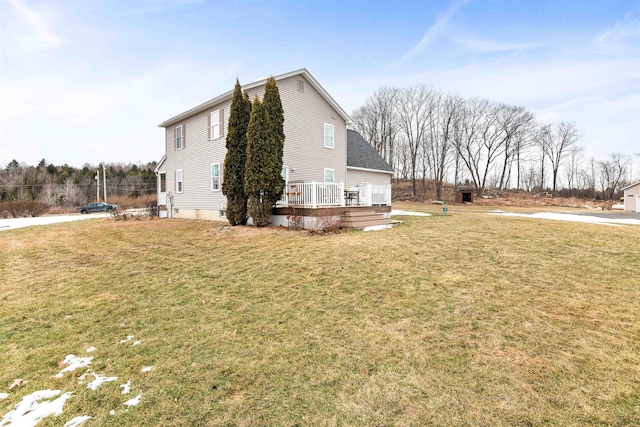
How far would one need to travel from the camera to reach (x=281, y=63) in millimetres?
18000

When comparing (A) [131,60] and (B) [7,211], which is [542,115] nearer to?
(A) [131,60]

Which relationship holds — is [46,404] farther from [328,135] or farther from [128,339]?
[328,135]

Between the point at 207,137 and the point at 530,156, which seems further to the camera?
the point at 530,156

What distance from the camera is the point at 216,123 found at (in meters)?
15.0

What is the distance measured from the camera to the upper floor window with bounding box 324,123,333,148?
16.3 meters

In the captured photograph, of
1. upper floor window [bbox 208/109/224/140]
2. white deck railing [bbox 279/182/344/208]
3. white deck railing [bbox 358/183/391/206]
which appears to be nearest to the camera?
white deck railing [bbox 279/182/344/208]

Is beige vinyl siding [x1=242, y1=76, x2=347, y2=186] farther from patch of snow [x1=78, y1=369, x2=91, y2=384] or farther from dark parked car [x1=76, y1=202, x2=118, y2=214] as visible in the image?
dark parked car [x1=76, y1=202, x2=118, y2=214]

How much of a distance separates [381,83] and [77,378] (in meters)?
44.8

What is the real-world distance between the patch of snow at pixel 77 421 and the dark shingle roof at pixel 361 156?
1754cm

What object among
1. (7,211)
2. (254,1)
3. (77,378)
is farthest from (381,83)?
(77,378)

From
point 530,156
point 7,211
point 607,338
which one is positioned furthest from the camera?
point 530,156

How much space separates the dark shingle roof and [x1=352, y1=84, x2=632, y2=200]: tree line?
65.1 feet

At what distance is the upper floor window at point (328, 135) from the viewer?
Answer: 1633cm

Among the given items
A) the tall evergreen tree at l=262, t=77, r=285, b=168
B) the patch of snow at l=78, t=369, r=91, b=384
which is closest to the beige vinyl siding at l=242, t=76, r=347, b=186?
the tall evergreen tree at l=262, t=77, r=285, b=168
